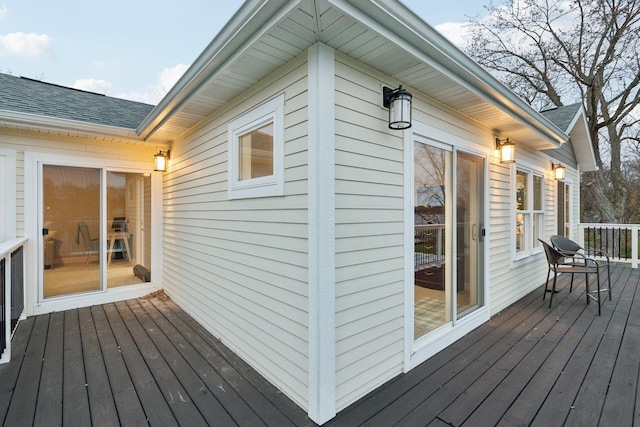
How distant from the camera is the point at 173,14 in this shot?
729cm

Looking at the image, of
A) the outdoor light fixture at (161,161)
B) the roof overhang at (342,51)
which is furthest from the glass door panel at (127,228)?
the roof overhang at (342,51)

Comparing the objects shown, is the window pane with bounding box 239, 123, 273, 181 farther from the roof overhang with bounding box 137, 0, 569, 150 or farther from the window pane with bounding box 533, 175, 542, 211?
the window pane with bounding box 533, 175, 542, 211

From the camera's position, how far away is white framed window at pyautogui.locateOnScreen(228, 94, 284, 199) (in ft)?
7.57

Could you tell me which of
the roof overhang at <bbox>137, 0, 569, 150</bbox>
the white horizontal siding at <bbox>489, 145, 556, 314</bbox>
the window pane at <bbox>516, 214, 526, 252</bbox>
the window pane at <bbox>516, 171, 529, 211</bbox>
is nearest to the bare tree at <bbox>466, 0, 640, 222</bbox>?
the window pane at <bbox>516, 171, 529, 211</bbox>

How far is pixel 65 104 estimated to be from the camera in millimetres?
4426

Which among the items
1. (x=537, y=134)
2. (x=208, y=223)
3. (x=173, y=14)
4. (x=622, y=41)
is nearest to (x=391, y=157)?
(x=208, y=223)

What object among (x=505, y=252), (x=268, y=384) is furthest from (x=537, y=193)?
(x=268, y=384)

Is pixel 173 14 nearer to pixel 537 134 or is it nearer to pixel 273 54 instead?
pixel 273 54

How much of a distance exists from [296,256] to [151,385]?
1541mm

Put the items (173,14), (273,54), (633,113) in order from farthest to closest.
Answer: (633,113) < (173,14) < (273,54)

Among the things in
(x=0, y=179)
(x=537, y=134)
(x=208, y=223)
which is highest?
(x=537, y=134)

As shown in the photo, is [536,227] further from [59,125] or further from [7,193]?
[7,193]

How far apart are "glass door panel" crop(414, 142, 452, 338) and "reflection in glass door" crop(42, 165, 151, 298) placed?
4175 mm

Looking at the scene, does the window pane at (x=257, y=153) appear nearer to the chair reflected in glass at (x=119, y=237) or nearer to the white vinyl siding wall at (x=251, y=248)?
the white vinyl siding wall at (x=251, y=248)
